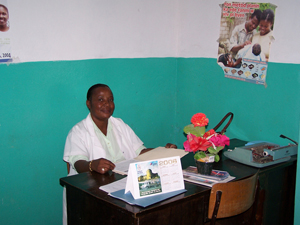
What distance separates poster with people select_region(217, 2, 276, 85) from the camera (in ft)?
9.80

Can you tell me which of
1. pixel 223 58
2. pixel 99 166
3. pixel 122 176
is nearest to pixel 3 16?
pixel 99 166

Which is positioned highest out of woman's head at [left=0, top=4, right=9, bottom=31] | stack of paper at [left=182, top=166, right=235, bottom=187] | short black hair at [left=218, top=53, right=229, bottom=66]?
woman's head at [left=0, top=4, right=9, bottom=31]

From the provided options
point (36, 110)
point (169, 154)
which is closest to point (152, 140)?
point (169, 154)

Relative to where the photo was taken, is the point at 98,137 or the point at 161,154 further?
the point at 98,137

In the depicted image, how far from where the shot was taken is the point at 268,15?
295cm

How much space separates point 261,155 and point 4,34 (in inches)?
85.5

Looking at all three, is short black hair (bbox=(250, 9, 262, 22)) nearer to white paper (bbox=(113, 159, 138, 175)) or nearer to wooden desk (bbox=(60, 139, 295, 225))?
wooden desk (bbox=(60, 139, 295, 225))

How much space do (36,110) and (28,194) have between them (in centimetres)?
72

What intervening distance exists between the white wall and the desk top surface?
106cm

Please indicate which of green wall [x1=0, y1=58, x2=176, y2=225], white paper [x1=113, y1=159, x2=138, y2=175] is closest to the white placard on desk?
white paper [x1=113, y1=159, x2=138, y2=175]

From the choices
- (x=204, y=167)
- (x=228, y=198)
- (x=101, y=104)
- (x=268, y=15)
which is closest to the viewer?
(x=228, y=198)

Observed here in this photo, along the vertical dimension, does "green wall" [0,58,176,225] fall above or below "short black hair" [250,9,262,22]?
below

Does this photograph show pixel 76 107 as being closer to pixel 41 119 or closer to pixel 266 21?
pixel 41 119

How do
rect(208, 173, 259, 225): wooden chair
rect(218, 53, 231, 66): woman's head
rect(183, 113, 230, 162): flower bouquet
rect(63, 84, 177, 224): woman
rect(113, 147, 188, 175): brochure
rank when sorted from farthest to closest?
rect(218, 53, 231, 66): woman's head
rect(63, 84, 177, 224): woman
rect(113, 147, 188, 175): brochure
rect(183, 113, 230, 162): flower bouquet
rect(208, 173, 259, 225): wooden chair
